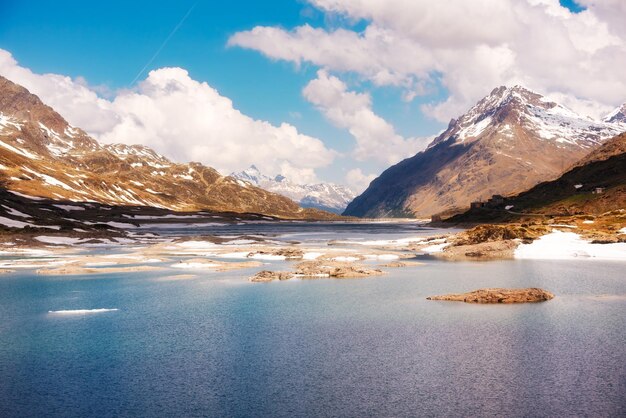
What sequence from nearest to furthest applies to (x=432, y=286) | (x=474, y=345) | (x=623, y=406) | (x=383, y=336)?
1. (x=623, y=406)
2. (x=474, y=345)
3. (x=383, y=336)
4. (x=432, y=286)

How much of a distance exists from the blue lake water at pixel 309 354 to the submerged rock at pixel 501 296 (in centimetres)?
169

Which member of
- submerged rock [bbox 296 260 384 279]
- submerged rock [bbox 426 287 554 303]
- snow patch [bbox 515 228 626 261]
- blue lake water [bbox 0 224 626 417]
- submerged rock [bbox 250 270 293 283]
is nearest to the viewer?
blue lake water [bbox 0 224 626 417]

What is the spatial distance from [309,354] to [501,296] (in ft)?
96.2

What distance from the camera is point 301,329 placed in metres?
45.7

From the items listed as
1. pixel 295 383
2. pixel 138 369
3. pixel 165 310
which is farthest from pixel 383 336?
pixel 165 310

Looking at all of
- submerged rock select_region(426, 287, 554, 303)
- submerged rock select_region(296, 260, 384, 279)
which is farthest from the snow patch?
submerged rock select_region(426, 287, 554, 303)

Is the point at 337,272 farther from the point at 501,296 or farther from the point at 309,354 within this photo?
the point at 309,354

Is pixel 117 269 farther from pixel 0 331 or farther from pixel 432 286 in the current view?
pixel 432 286

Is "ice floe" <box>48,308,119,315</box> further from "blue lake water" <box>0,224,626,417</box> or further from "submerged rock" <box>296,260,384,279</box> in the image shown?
"submerged rock" <box>296,260,384,279</box>

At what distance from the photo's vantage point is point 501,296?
5844 cm

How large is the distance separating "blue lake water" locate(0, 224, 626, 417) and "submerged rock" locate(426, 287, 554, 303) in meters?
1.69

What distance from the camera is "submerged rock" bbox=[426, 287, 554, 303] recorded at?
57875 mm

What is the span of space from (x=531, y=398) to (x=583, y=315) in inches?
988

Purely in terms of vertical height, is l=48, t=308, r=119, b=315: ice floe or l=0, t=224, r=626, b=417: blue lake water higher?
l=48, t=308, r=119, b=315: ice floe
